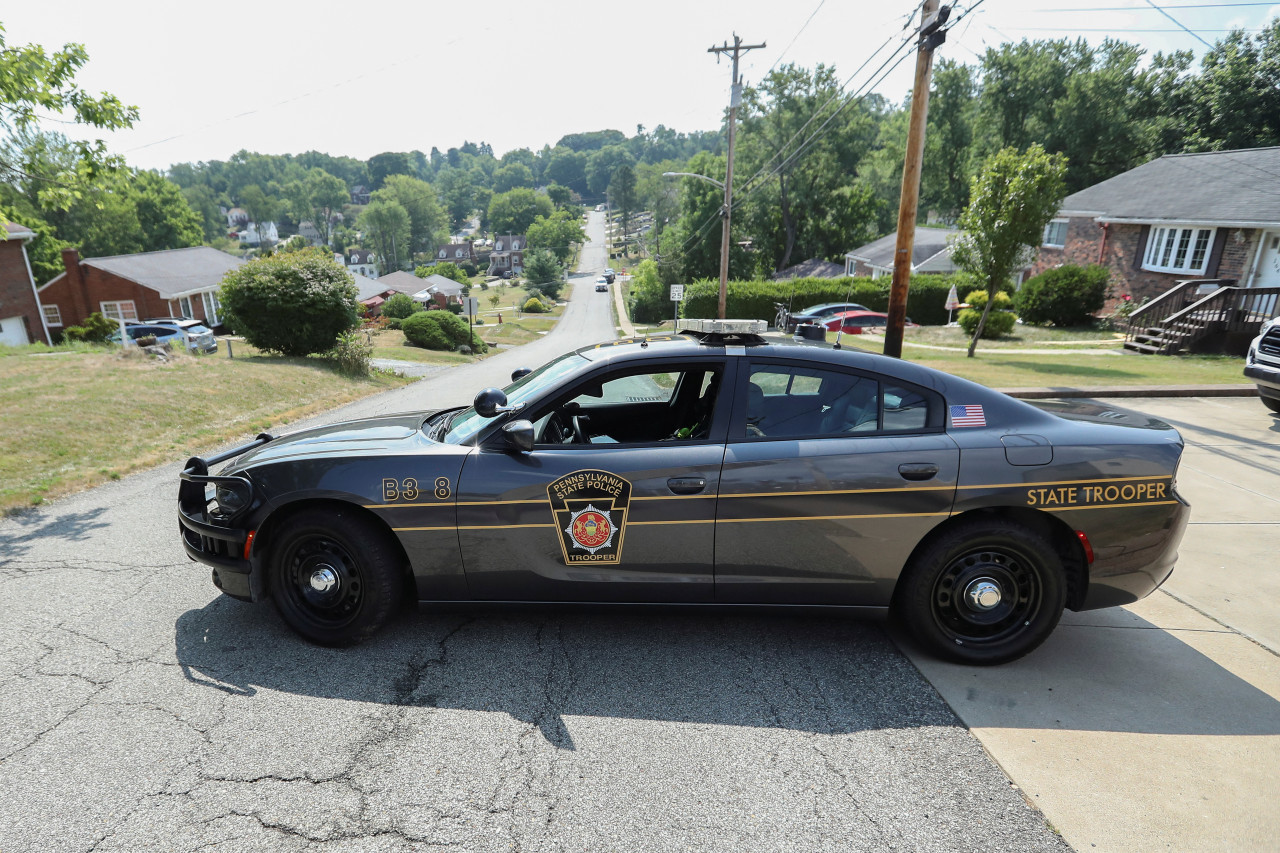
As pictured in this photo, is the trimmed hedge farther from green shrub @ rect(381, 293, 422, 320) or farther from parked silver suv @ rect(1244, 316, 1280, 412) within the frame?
parked silver suv @ rect(1244, 316, 1280, 412)

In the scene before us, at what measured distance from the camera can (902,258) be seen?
31.8 feet

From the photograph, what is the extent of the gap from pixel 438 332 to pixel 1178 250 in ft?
88.3

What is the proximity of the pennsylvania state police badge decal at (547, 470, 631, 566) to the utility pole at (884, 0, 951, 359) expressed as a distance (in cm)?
694

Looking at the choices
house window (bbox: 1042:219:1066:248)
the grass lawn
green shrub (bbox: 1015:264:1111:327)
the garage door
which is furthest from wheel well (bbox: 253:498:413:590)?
the garage door

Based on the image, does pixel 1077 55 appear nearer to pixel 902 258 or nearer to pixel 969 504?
pixel 902 258

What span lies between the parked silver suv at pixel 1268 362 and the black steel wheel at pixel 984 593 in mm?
7992

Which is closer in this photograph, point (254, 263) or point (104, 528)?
point (104, 528)

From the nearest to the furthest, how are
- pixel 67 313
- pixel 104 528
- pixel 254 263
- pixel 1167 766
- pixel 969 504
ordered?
pixel 1167 766 → pixel 969 504 → pixel 104 528 → pixel 254 263 → pixel 67 313

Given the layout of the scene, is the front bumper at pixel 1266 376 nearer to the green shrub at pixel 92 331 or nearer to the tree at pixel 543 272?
the green shrub at pixel 92 331

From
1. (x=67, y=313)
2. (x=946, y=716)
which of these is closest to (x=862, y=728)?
(x=946, y=716)

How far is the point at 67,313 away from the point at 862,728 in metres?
48.0

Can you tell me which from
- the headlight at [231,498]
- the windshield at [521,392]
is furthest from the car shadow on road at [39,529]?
the windshield at [521,392]

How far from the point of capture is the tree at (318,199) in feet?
459

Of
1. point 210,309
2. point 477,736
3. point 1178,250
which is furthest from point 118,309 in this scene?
point 1178,250
